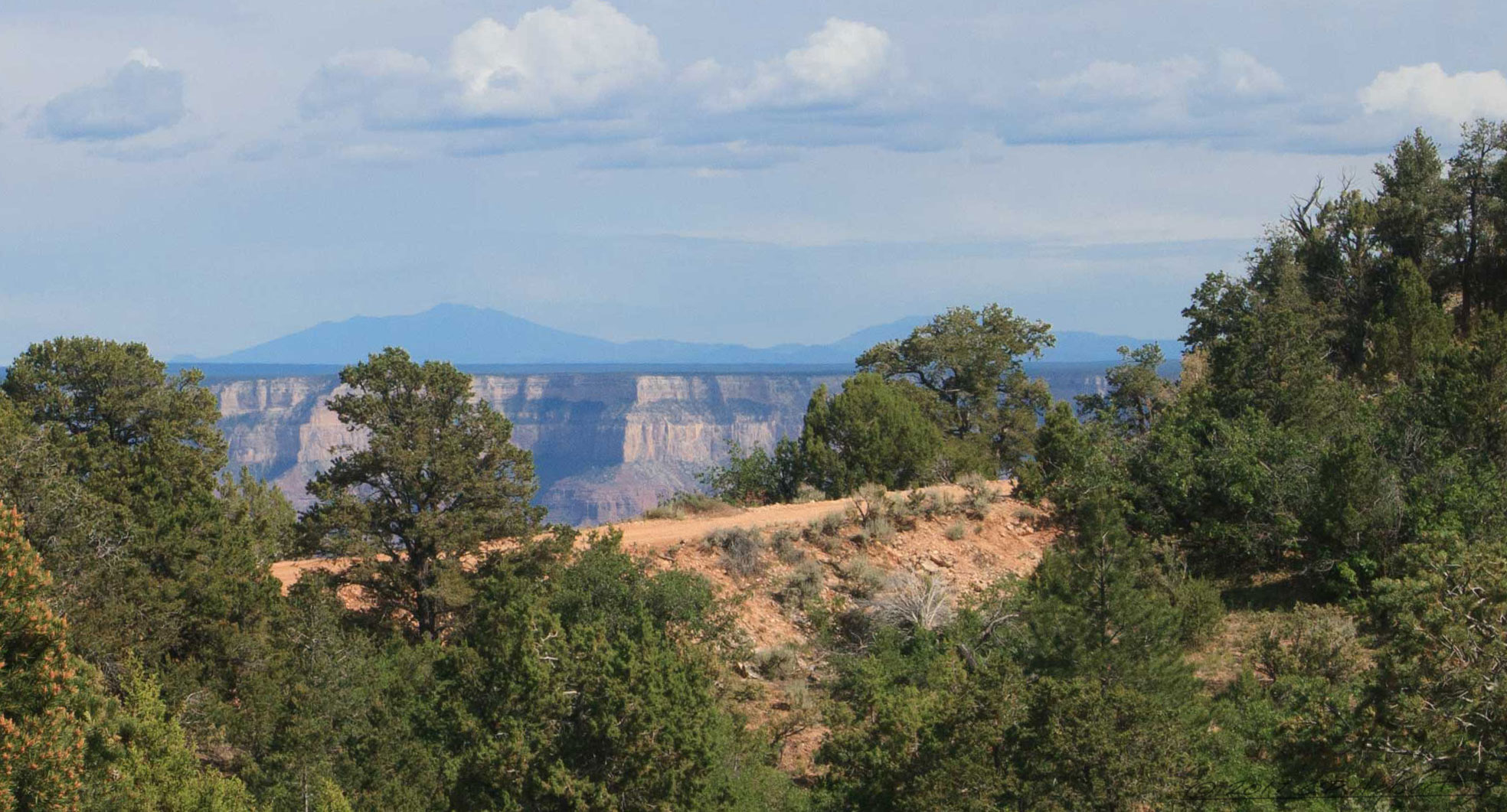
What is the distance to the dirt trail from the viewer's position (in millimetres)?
31688

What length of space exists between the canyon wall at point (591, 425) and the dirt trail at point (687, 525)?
115 m

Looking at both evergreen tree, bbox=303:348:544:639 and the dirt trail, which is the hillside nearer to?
the dirt trail

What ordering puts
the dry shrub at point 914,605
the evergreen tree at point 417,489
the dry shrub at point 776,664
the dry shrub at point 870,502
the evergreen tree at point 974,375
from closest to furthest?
the evergreen tree at point 417,489 → the dry shrub at point 776,664 → the dry shrub at point 914,605 → the dry shrub at point 870,502 → the evergreen tree at point 974,375

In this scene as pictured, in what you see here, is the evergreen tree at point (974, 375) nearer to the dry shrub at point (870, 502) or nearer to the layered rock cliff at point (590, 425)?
the dry shrub at point (870, 502)

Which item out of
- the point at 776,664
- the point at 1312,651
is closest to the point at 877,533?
the point at 776,664

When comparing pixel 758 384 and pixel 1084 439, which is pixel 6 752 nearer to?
pixel 1084 439

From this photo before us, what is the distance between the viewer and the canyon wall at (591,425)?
502 ft

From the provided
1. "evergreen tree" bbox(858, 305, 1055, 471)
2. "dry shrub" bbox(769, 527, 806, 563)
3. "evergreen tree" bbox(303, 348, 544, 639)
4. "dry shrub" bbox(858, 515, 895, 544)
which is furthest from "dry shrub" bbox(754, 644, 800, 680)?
"evergreen tree" bbox(858, 305, 1055, 471)

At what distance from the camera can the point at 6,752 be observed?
14.8 metres

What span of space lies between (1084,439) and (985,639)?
11.0 meters

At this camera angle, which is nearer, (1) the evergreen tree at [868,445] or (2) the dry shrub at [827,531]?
(2) the dry shrub at [827,531]

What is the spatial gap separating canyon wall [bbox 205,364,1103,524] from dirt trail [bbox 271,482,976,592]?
115 metres

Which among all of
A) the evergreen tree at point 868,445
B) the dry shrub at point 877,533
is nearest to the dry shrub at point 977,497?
the dry shrub at point 877,533

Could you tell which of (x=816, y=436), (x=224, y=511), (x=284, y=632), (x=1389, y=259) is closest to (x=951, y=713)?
(x=284, y=632)
